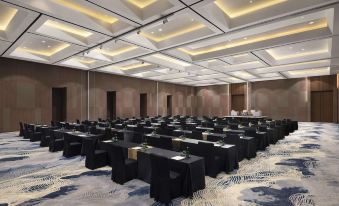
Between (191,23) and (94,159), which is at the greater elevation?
(191,23)

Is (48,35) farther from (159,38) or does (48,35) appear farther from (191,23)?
(191,23)

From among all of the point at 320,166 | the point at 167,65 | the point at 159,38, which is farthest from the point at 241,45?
the point at 320,166

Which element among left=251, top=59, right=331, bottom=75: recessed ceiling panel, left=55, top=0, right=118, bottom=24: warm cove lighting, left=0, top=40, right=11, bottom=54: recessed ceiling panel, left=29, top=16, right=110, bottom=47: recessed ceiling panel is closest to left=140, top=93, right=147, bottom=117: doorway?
left=251, top=59, right=331, bottom=75: recessed ceiling panel

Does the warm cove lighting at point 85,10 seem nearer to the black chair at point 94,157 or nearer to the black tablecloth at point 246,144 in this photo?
the black chair at point 94,157

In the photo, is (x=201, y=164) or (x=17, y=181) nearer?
(x=201, y=164)

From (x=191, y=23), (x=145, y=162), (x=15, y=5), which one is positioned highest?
(x=191, y=23)

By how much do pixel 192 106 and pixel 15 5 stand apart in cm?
2241

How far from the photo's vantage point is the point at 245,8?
687cm

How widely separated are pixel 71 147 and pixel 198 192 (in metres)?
4.73

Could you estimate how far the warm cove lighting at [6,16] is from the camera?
7.41 m

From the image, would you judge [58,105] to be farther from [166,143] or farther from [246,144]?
[246,144]

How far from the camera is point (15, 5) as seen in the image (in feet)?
18.3

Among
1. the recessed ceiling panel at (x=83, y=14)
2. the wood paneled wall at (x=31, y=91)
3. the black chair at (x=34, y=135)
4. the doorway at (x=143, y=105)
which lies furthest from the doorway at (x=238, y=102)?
the black chair at (x=34, y=135)

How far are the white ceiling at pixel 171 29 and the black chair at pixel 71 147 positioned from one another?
3.79 meters
